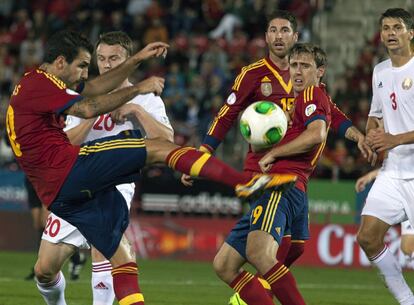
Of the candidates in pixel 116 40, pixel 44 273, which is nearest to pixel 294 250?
pixel 44 273

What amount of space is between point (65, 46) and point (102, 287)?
6.66ft

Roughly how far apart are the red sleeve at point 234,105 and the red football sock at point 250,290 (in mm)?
1618

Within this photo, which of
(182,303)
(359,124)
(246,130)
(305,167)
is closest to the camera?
(246,130)

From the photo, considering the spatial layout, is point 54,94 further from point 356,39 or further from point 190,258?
point 356,39

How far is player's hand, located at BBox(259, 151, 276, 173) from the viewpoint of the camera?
837 centimetres

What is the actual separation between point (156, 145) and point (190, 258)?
1071 centimetres

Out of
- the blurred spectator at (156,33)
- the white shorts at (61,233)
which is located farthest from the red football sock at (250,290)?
the blurred spectator at (156,33)

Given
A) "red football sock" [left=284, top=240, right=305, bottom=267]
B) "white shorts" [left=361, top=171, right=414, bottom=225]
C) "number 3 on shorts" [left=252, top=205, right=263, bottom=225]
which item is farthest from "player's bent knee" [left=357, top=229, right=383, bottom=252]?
"number 3 on shorts" [left=252, top=205, right=263, bottom=225]

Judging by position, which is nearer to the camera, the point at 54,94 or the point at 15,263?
the point at 54,94

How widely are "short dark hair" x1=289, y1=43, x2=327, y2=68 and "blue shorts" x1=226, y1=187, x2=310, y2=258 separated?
44.0 inches

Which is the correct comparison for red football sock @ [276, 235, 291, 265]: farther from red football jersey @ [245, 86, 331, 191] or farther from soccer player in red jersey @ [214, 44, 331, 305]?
red football jersey @ [245, 86, 331, 191]

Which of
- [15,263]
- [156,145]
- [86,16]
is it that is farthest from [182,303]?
[86,16]

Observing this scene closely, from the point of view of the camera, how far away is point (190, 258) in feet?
59.7

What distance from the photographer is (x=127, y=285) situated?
7.82 metres
